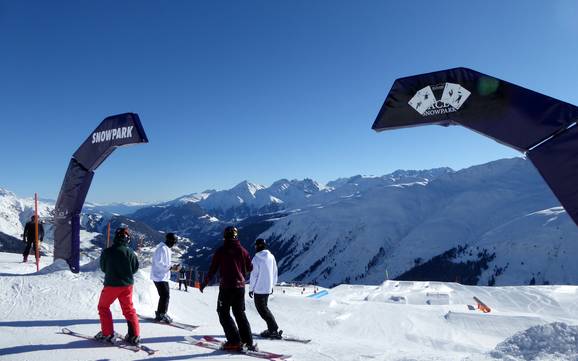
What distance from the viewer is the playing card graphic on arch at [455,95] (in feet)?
33.9

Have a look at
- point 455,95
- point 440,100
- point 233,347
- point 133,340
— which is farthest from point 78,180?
point 455,95

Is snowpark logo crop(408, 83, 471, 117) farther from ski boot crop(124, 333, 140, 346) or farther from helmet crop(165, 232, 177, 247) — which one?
ski boot crop(124, 333, 140, 346)

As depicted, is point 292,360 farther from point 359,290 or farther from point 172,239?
point 359,290

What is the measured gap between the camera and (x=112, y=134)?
14.6m

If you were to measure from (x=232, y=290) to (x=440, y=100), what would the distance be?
7.19 metres

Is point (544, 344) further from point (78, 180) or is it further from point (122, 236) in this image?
point (78, 180)

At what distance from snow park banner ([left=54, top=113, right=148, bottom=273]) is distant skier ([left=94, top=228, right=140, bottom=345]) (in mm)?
7634

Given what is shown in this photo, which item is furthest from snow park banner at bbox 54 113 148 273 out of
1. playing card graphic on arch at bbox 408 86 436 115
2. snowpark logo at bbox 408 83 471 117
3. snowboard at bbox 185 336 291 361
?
snowpark logo at bbox 408 83 471 117

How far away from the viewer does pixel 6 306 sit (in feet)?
31.9

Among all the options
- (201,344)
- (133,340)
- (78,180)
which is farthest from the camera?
(78,180)

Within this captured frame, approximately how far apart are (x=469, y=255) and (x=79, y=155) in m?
207

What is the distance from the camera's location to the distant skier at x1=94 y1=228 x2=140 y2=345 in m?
7.27

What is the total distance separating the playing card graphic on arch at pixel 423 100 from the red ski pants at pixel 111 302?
833 cm

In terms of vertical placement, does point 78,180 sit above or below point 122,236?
above
